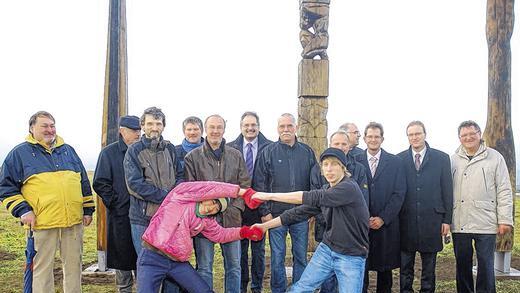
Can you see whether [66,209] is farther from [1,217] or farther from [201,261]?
[1,217]

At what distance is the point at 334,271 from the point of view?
12.5ft

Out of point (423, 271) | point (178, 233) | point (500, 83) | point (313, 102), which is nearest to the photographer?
point (178, 233)

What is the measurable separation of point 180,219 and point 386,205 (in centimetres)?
217

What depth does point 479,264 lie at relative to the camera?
482cm

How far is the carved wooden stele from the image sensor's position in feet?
21.4

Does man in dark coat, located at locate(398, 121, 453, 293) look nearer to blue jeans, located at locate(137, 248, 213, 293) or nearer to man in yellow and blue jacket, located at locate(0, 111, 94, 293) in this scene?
blue jeans, located at locate(137, 248, 213, 293)

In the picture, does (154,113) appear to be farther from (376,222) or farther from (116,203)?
(376,222)

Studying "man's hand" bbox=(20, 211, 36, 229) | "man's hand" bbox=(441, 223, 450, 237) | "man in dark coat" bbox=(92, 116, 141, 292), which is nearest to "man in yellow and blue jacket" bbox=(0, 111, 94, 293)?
"man's hand" bbox=(20, 211, 36, 229)

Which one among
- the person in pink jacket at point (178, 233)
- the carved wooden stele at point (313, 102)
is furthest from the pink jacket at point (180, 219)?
the carved wooden stele at point (313, 102)

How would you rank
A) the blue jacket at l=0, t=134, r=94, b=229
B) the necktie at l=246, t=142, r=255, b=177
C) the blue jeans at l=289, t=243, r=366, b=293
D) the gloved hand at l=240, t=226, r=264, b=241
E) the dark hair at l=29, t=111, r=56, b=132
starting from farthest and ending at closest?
the necktie at l=246, t=142, r=255, b=177 → the dark hair at l=29, t=111, r=56, b=132 → the blue jacket at l=0, t=134, r=94, b=229 → the gloved hand at l=240, t=226, r=264, b=241 → the blue jeans at l=289, t=243, r=366, b=293

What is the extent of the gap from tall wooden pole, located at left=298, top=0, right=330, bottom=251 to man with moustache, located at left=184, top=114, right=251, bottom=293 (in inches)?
87.2

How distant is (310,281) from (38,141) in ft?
9.28

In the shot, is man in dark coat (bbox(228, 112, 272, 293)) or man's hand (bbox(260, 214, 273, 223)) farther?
man in dark coat (bbox(228, 112, 272, 293))

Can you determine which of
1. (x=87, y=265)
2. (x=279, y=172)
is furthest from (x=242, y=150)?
(x=87, y=265)
